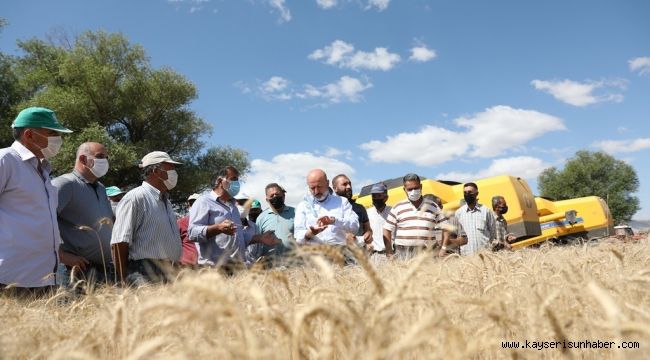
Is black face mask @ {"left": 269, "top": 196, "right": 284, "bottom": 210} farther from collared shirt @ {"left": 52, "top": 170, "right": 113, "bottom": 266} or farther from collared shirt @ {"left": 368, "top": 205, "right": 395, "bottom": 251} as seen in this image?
collared shirt @ {"left": 52, "top": 170, "right": 113, "bottom": 266}

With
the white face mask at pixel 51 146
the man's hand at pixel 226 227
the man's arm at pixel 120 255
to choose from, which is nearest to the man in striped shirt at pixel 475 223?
the man's hand at pixel 226 227

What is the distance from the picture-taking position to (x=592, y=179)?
48.7 m

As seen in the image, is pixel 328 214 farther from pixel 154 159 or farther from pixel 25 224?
pixel 25 224

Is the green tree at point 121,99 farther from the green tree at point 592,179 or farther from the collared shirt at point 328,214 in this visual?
the green tree at point 592,179

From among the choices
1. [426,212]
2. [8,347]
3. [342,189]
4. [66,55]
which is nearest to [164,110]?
[66,55]

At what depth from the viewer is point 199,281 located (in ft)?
2.89

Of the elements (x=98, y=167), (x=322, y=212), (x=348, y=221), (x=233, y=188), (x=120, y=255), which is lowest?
(x=120, y=255)

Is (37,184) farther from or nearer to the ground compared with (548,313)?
farther from the ground

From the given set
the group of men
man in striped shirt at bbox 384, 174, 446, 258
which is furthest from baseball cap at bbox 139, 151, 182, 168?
man in striped shirt at bbox 384, 174, 446, 258

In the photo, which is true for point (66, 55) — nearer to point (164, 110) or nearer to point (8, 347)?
point (164, 110)

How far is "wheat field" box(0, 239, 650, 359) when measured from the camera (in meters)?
0.87

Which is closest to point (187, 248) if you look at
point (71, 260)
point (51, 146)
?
point (71, 260)

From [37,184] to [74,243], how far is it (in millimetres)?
789

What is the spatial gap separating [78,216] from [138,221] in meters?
0.52
